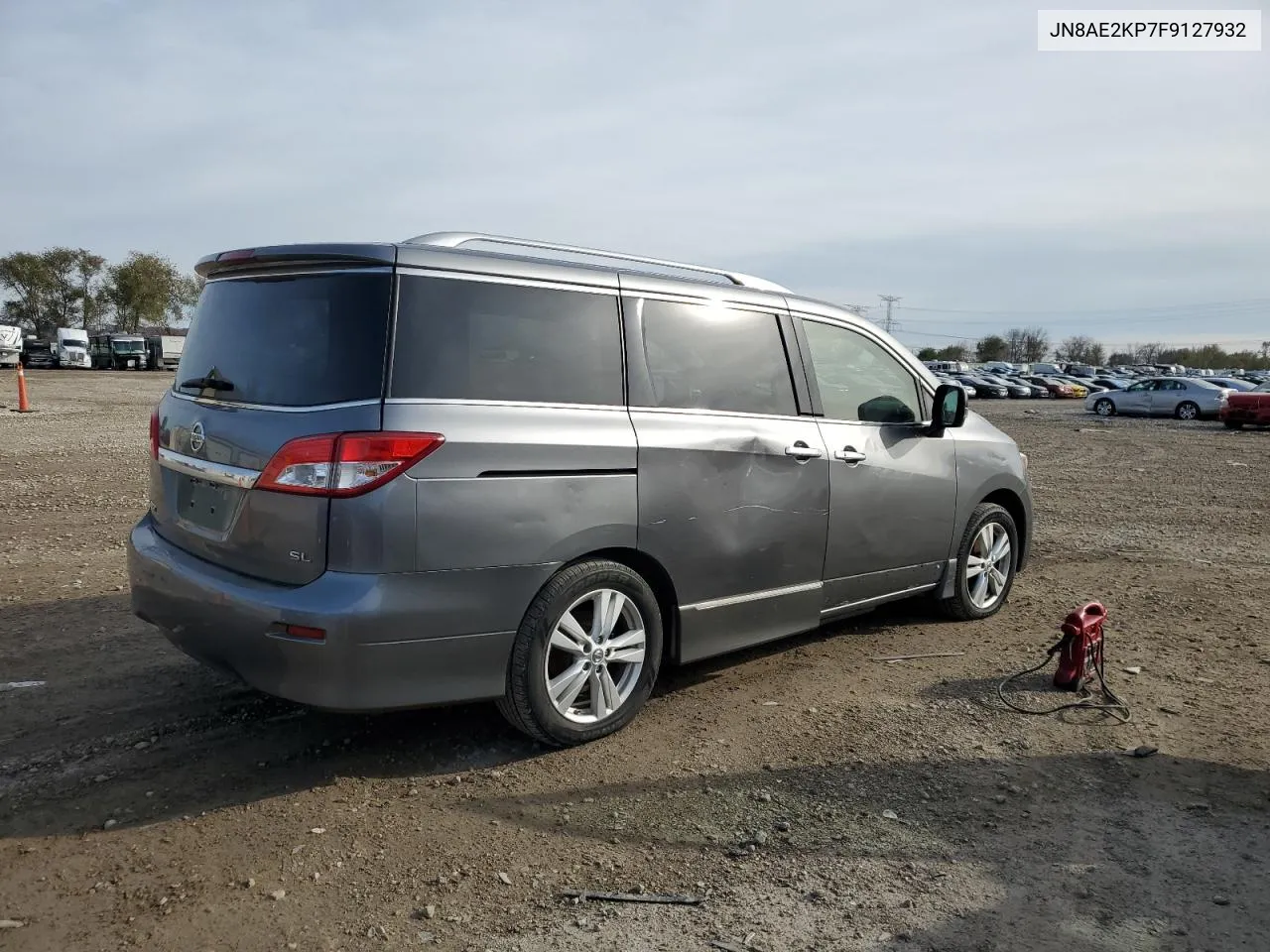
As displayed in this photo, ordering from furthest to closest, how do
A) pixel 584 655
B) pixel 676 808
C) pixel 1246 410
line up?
pixel 1246 410, pixel 584 655, pixel 676 808

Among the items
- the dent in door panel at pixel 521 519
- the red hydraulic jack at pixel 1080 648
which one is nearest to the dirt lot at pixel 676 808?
the red hydraulic jack at pixel 1080 648

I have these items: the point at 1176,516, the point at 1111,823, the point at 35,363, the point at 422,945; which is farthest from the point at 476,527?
the point at 35,363

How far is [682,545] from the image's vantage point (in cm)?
414

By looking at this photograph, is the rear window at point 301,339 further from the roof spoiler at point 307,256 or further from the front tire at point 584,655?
the front tire at point 584,655

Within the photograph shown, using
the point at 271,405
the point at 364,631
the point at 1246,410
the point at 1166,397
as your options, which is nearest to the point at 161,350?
the point at 1166,397

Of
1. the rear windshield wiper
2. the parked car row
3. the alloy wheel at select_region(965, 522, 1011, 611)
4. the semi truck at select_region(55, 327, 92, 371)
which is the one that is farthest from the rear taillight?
the semi truck at select_region(55, 327, 92, 371)

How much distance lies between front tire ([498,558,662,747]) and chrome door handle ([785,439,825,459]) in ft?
3.41

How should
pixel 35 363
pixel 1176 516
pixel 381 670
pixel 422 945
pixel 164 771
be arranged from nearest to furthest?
pixel 422 945, pixel 381 670, pixel 164 771, pixel 1176 516, pixel 35 363

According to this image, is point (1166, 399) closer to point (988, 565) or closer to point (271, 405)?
point (988, 565)

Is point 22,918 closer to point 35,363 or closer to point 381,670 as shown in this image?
point 381,670

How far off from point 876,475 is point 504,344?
2.26 metres

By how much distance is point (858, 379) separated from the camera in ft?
17.2

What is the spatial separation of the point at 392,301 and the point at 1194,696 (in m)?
4.13

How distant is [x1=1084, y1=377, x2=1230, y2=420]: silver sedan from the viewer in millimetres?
31844
